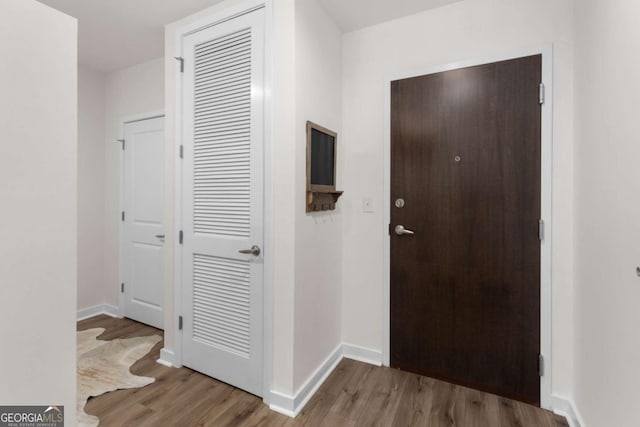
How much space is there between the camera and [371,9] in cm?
213

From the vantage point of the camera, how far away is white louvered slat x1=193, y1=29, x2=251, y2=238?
1.99m

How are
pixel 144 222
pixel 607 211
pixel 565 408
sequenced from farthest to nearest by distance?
pixel 144 222
pixel 565 408
pixel 607 211

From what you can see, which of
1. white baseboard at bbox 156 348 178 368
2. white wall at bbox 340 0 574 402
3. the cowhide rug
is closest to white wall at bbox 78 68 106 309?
the cowhide rug

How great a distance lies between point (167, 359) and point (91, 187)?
2103 mm

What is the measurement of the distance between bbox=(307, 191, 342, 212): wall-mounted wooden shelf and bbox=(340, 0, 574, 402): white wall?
201 millimetres

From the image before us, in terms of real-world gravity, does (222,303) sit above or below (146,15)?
below

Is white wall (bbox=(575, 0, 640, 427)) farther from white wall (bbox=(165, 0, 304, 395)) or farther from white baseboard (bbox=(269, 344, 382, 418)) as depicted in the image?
white wall (bbox=(165, 0, 304, 395))

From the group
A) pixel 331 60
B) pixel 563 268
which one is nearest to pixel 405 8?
pixel 331 60

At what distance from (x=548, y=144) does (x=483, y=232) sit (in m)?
0.62

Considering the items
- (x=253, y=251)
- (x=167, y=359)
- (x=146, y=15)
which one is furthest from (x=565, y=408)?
(x=146, y=15)

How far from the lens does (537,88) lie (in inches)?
73.0

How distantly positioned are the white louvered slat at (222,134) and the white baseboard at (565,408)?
81.3 inches

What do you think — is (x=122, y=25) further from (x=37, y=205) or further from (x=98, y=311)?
(x=98, y=311)

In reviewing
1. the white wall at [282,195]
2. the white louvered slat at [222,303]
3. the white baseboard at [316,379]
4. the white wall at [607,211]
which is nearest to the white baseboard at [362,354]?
the white baseboard at [316,379]
